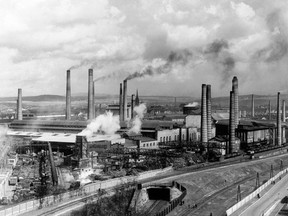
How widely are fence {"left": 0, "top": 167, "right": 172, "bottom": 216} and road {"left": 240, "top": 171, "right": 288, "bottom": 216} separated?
1216 centimetres

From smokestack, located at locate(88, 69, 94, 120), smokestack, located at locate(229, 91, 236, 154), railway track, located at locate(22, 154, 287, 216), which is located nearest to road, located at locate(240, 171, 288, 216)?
railway track, located at locate(22, 154, 287, 216)

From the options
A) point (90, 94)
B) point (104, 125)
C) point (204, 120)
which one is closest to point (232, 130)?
point (204, 120)

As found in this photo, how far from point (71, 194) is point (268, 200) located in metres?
17.7

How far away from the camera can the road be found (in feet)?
107

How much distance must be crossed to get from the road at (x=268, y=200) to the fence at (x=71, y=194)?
1216 centimetres

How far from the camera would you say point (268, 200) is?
120 ft

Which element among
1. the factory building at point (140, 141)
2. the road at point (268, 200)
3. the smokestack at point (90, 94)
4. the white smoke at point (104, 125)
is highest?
the smokestack at point (90, 94)

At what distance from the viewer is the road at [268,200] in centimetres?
3266

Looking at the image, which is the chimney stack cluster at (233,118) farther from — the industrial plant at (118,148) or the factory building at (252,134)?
the factory building at (252,134)

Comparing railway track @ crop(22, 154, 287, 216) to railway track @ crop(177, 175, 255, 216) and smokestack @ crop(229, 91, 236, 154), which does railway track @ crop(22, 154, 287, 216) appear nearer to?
railway track @ crop(177, 175, 255, 216)

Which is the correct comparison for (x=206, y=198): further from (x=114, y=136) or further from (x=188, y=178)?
(x=114, y=136)

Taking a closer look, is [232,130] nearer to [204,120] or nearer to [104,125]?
[204,120]

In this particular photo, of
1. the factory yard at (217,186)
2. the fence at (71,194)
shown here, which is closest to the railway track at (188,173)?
the factory yard at (217,186)

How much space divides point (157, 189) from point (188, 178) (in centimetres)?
514
